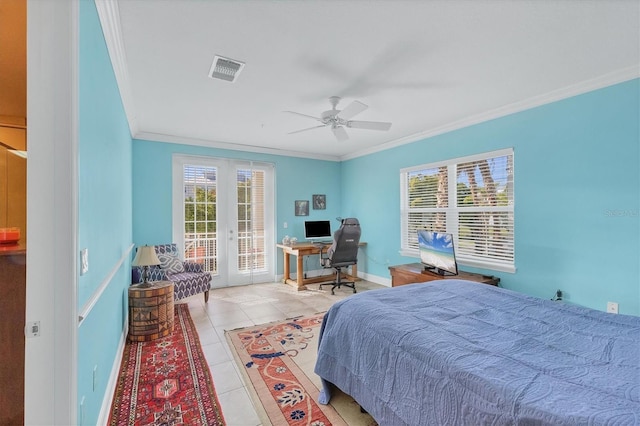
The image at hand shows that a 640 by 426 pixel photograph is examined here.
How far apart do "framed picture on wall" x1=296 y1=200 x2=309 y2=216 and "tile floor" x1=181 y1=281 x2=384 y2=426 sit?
4.76ft

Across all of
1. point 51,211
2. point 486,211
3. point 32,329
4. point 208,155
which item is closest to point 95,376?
point 32,329

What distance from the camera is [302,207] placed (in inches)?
231

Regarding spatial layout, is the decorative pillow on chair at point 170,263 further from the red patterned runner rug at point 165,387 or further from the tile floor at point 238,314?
the red patterned runner rug at point 165,387

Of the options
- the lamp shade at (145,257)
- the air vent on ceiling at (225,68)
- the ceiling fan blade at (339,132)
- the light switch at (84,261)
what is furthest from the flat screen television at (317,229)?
the light switch at (84,261)

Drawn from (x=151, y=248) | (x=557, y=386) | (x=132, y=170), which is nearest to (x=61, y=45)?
(x=557, y=386)

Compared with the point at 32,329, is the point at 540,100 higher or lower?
higher

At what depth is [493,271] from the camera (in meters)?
3.56

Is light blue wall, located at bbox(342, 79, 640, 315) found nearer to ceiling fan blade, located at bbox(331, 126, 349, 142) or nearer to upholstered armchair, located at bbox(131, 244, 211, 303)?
A: ceiling fan blade, located at bbox(331, 126, 349, 142)

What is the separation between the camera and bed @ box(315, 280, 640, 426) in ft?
3.37

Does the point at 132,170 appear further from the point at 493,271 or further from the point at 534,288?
the point at 534,288

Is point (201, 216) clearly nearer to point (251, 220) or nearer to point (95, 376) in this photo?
point (251, 220)

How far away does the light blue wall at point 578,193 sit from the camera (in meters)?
2.55

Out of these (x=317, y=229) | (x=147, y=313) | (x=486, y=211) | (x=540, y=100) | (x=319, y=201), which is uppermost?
(x=540, y=100)

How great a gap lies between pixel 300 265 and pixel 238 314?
5.03 feet
